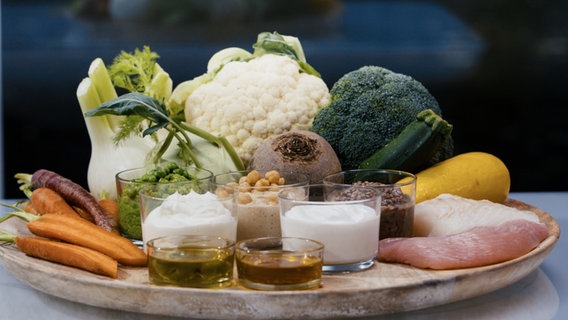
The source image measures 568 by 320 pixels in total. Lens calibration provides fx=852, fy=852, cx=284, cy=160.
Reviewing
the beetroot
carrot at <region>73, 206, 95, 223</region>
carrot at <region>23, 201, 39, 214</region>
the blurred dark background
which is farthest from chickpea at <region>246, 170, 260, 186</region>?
the blurred dark background

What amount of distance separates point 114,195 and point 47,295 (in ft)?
1.69

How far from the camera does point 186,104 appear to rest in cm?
216

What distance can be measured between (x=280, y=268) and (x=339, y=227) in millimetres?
167

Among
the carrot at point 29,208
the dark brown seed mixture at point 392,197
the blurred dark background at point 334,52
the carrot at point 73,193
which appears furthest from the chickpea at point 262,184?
the blurred dark background at point 334,52

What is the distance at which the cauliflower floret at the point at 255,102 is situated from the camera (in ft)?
6.79

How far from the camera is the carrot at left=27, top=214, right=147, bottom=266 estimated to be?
4.91 feet

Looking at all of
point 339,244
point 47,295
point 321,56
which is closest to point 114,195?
point 47,295

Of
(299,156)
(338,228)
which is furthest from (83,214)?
(338,228)

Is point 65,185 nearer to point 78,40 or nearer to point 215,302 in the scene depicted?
point 215,302

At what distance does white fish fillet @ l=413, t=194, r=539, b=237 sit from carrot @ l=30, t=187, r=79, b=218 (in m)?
0.73

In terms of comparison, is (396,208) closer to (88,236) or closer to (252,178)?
(252,178)

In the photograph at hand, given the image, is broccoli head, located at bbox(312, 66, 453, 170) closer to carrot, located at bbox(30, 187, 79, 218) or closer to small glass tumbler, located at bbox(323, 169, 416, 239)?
small glass tumbler, located at bbox(323, 169, 416, 239)

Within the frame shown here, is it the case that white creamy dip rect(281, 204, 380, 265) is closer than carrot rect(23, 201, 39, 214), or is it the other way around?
white creamy dip rect(281, 204, 380, 265)

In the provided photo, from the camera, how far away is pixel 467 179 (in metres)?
1.89
